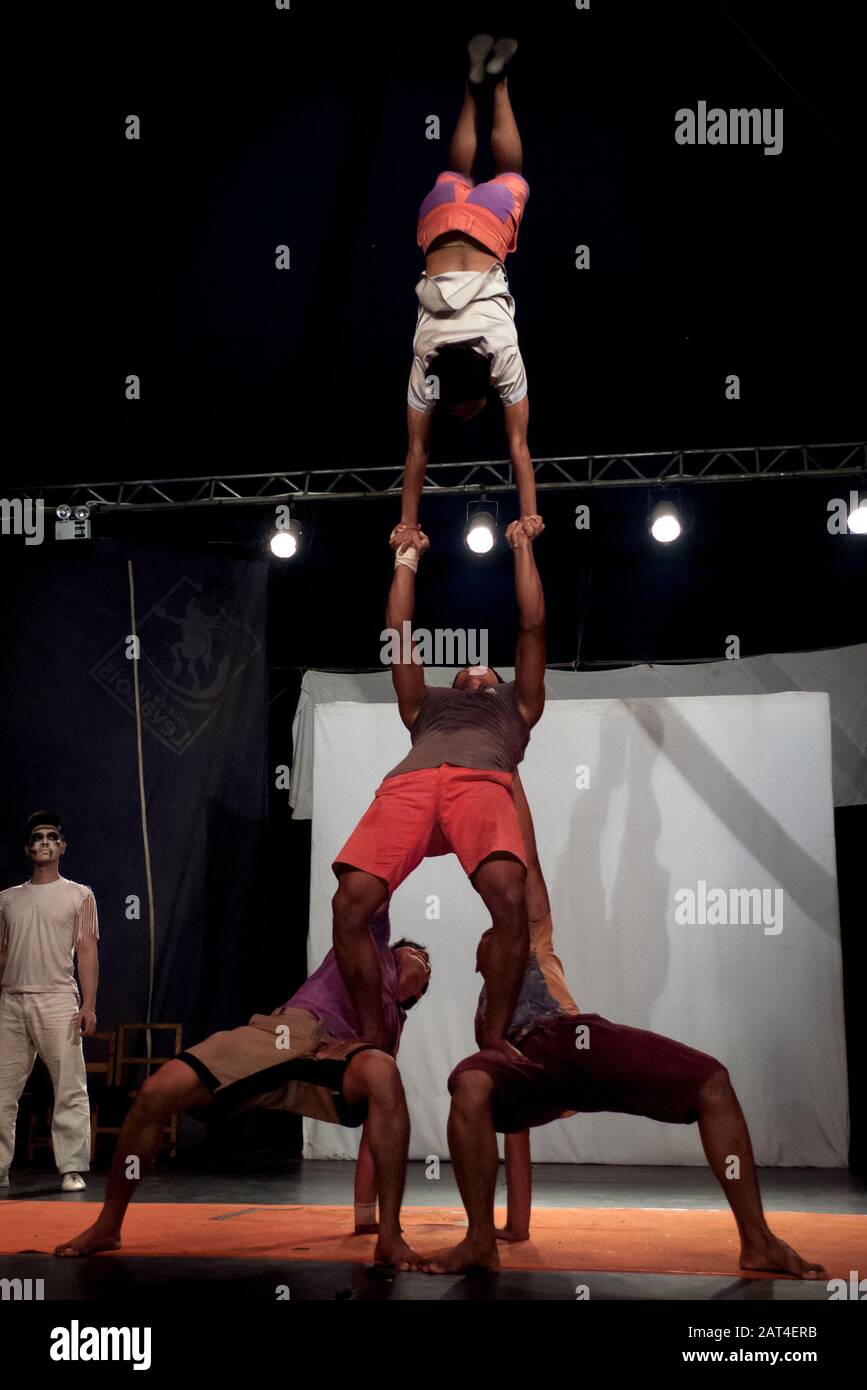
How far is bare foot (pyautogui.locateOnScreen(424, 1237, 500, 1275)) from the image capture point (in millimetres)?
3361

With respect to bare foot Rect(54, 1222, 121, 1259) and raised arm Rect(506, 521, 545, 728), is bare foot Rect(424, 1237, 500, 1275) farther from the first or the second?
raised arm Rect(506, 521, 545, 728)

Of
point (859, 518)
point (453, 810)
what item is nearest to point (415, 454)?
point (453, 810)

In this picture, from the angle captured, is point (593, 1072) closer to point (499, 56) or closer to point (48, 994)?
point (499, 56)

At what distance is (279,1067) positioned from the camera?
3.65m

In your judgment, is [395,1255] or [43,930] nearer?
[395,1255]

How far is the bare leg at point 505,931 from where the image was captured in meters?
3.91

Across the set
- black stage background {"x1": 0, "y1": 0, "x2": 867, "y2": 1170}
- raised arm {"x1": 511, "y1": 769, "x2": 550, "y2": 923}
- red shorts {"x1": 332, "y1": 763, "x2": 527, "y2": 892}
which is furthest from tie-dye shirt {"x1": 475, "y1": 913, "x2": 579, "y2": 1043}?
black stage background {"x1": 0, "y1": 0, "x2": 867, "y2": 1170}

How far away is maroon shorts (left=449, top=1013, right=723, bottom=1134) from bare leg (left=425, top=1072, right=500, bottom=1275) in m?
0.06

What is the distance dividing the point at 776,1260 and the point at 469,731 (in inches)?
72.7

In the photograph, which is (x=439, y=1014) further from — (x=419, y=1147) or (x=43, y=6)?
(x=43, y=6)

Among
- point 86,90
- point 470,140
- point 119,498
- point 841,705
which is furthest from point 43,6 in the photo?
point 841,705

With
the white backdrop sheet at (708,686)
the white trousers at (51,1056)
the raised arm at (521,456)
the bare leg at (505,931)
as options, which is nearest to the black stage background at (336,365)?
the white backdrop sheet at (708,686)

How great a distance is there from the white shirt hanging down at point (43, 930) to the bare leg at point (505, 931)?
9.96 feet

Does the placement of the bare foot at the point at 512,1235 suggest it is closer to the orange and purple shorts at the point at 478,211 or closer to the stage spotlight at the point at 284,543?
the orange and purple shorts at the point at 478,211
